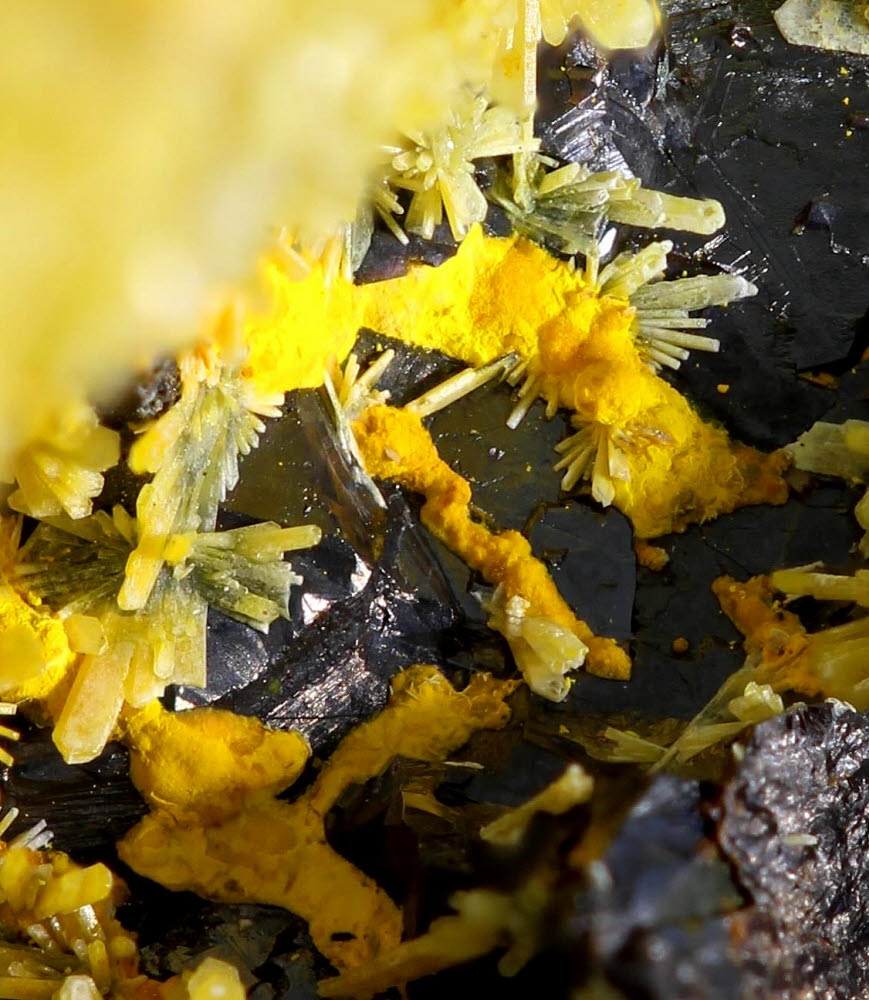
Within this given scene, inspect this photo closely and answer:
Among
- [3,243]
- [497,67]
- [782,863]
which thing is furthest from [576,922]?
[497,67]

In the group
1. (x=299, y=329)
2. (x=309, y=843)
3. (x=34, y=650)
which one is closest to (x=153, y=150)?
(x=299, y=329)

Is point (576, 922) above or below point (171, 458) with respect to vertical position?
above

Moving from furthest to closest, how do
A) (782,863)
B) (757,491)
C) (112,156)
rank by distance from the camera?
(757,491)
(782,863)
(112,156)

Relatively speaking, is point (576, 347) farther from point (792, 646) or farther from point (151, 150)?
point (151, 150)

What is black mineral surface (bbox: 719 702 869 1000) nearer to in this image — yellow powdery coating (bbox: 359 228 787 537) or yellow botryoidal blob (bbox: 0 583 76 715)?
yellow powdery coating (bbox: 359 228 787 537)

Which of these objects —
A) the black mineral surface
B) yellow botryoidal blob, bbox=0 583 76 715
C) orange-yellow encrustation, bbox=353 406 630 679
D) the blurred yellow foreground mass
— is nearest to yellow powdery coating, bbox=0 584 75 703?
yellow botryoidal blob, bbox=0 583 76 715

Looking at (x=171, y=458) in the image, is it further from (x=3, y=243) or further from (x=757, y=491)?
(x=757, y=491)

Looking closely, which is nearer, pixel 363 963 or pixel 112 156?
pixel 112 156
